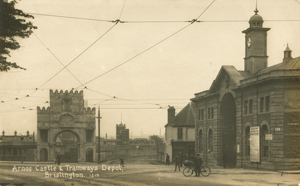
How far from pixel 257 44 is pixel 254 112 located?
9398mm

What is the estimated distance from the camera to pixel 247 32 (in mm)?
47688

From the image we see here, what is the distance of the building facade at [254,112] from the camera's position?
3612 centimetres

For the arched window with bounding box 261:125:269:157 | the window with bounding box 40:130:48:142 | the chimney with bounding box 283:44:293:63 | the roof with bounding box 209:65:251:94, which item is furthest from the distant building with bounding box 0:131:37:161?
the chimney with bounding box 283:44:293:63

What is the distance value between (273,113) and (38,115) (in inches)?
1872

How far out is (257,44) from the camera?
4691 centimetres

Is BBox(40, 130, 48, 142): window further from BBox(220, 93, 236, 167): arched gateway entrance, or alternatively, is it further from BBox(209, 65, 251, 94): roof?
BBox(220, 93, 236, 167): arched gateway entrance

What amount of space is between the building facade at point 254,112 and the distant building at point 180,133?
15.4 meters

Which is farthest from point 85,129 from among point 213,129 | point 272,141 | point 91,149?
point 272,141

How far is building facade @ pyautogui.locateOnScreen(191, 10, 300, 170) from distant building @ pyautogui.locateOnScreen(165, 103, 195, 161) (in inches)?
607

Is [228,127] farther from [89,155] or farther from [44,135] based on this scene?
[44,135]

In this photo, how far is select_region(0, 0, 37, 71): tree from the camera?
2139 cm

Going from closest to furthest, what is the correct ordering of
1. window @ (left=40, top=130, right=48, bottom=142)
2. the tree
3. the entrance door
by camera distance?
the tree < the entrance door < window @ (left=40, top=130, right=48, bottom=142)
